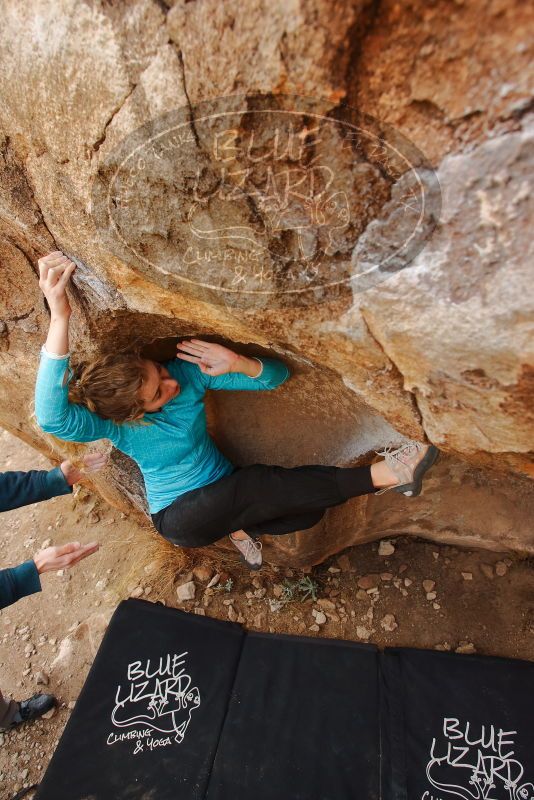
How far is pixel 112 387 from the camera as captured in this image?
1793 mm

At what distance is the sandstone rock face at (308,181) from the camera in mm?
950

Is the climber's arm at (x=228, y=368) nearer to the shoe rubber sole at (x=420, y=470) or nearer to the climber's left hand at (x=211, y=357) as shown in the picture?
the climber's left hand at (x=211, y=357)

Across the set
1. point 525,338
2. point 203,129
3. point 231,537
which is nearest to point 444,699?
point 231,537

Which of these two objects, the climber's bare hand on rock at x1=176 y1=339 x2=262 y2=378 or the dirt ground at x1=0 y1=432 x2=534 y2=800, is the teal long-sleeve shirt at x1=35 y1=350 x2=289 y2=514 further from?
the dirt ground at x1=0 y1=432 x2=534 y2=800

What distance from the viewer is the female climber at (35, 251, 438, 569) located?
183 centimetres

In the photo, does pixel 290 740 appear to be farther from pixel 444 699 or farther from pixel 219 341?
pixel 219 341

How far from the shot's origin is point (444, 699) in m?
2.08

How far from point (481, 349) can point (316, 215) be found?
0.47 metres

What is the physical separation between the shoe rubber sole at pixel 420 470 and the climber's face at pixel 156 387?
93cm

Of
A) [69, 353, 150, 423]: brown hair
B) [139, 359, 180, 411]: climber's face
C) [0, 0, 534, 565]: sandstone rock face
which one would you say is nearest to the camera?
[0, 0, 534, 565]: sandstone rock face

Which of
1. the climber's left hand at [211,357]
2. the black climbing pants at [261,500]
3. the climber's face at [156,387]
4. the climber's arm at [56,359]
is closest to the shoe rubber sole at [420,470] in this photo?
the black climbing pants at [261,500]

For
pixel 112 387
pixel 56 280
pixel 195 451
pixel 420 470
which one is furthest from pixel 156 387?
pixel 420 470

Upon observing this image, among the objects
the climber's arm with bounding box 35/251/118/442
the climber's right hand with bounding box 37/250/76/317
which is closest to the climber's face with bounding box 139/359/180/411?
the climber's arm with bounding box 35/251/118/442

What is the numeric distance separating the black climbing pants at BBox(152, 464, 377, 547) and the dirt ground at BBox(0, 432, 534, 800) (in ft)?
2.05
